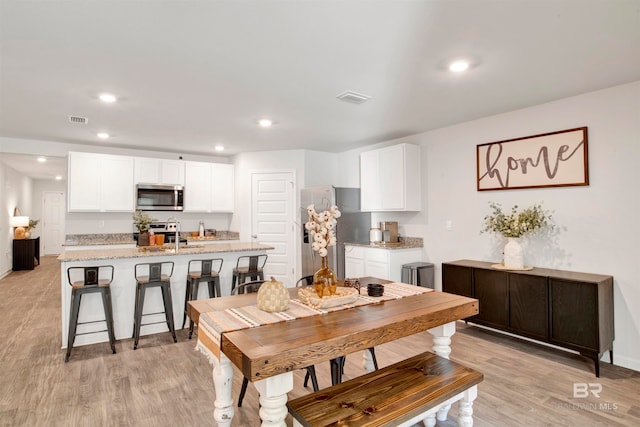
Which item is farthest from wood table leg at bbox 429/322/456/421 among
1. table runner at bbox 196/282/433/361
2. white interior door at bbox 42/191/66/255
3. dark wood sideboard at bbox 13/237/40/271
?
white interior door at bbox 42/191/66/255

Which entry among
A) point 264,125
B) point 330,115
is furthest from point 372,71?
point 264,125

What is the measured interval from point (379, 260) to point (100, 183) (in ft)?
14.3

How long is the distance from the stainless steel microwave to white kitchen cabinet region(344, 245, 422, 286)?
3.00 metres

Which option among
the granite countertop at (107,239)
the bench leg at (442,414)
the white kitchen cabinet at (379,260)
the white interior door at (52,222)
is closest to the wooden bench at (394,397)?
the bench leg at (442,414)

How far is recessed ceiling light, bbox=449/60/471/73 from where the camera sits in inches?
103

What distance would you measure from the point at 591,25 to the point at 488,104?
1.49 m

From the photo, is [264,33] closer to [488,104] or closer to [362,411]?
[362,411]

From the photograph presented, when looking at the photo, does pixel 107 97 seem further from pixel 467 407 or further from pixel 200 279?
pixel 467 407

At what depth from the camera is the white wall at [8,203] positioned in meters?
7.12

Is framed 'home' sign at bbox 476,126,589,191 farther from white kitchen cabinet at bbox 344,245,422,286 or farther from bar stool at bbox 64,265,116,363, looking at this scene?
bar stool at bbox 64,265,116,363

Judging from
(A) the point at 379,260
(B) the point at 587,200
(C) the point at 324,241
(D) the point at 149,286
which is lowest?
(D) the point at 149,286

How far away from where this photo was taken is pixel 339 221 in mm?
5363

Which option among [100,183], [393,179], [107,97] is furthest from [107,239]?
[393,179]

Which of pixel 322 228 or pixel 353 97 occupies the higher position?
pixel 353 97
